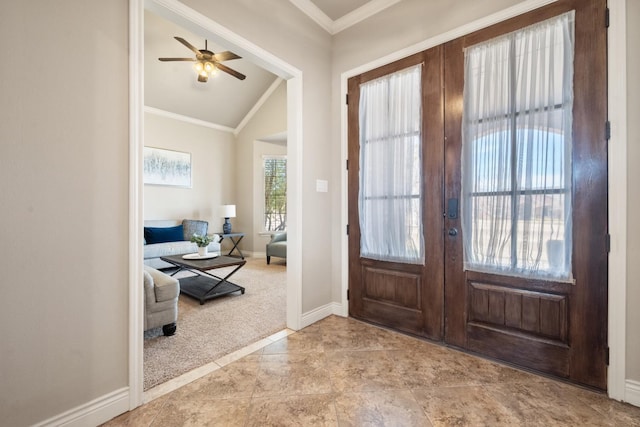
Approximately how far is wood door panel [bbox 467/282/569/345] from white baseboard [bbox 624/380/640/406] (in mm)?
318

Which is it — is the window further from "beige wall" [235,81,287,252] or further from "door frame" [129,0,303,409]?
"door frame" [129,0,303,409]

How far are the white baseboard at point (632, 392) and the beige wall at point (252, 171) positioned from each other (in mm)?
6108

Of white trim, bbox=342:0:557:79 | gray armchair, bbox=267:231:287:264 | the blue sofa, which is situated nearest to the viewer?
Result: white trim, bbox=342:0:557:79

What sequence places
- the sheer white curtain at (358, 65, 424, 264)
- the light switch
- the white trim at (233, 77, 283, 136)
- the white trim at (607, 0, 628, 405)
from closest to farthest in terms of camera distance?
the white trim at (607, 0, 628, 405), the sheer white curtain at (358, 65, 424, 264), the light switch, the white trim at (233, 77, 283, 136)

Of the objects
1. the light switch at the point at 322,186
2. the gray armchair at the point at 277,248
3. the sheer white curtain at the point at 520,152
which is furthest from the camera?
the gray armchair at the point at 277,248

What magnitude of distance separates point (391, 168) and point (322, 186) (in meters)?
0.74

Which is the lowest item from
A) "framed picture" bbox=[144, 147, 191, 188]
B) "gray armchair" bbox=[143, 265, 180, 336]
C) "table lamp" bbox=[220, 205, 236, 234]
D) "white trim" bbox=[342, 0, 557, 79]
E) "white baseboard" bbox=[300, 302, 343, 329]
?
"white baseboard" bbox=[300, 302, 343, 329]

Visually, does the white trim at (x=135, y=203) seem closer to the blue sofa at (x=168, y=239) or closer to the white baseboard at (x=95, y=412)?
the white baseboard at (x=95, y=412)

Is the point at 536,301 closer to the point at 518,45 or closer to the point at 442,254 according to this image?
the point at 442,254

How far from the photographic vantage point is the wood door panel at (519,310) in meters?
1.79

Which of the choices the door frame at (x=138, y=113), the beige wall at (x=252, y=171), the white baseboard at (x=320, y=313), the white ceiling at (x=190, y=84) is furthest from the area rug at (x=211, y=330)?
the white ceiling at (x=190, y=84)

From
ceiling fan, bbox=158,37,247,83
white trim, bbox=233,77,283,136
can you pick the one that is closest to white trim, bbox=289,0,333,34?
ceiling fan, bbox=158,37,247,83

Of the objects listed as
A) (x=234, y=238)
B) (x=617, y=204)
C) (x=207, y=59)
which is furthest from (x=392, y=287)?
(x=234, y=238)

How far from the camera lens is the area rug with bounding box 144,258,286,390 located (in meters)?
2.02
